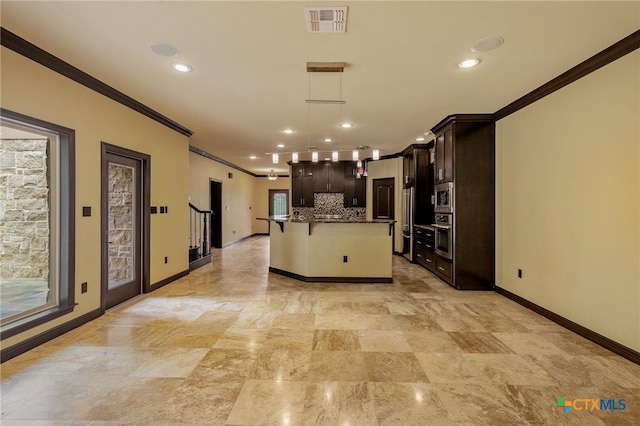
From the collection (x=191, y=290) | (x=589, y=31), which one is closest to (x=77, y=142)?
(x=191, y=290)

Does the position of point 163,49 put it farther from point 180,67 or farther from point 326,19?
point 326,19

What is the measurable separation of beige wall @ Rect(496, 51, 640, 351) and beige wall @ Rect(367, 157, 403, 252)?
364 centimetres

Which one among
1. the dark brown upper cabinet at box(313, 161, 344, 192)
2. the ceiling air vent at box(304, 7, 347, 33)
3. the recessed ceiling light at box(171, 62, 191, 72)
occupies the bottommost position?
the dark brown upper cabinet at box(313, 161, 344, 192)

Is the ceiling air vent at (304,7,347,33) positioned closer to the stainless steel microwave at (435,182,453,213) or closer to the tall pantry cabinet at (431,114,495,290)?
the tall pantry cabinet at (431,114,495,290)

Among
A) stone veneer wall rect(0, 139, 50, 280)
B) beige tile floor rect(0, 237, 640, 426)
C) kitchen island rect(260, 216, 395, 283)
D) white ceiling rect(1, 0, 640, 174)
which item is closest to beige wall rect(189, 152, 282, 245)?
white ceiling rect(1, 0, 640, 174)

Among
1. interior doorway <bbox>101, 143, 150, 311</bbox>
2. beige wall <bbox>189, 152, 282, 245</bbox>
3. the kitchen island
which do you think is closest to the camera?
interior doorway <bbox>101, 143, 150, 311</bbox>

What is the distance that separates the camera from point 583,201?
9.77 feet

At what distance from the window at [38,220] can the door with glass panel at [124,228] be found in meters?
0.70

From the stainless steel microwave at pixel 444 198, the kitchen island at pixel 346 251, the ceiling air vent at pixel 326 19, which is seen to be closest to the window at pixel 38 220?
the ceiling air vent at pixel 326 19

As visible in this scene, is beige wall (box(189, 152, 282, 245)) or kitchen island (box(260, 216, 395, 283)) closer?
kitchen island (box(260, 216, 395, 283))

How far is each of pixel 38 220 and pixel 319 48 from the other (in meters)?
3.26

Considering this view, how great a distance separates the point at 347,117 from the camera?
4668 millimetres

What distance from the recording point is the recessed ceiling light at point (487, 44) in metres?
2.47

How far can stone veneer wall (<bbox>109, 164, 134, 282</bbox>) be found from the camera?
13.2 feet
